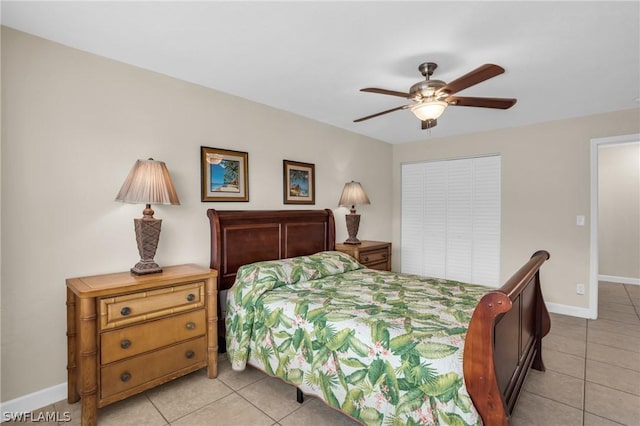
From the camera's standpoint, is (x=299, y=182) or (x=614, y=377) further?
(x=299, y=182)

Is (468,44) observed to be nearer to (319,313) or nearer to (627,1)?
(627,1)

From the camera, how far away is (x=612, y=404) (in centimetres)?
210

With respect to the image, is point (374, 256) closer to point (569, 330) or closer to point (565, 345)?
point (565, 345)

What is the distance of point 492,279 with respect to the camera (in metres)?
4.41

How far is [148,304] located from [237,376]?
35.4 inches

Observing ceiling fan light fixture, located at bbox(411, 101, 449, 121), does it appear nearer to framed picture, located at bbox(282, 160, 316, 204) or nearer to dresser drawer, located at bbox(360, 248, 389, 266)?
framed picture, located at bbox(282, 160, 316, 204)

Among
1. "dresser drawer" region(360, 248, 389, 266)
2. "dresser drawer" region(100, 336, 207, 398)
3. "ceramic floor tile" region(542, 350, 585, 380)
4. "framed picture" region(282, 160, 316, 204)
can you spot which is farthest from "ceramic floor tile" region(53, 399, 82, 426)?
"ceramic floor tile" region(542, 350, 585, 380)

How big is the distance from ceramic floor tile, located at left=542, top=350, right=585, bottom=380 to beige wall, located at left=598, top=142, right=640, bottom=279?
4042mm

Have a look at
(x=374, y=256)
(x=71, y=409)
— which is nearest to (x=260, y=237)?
(x=374, y=256)

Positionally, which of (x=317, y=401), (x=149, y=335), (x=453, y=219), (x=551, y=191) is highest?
(x=551, y=191)

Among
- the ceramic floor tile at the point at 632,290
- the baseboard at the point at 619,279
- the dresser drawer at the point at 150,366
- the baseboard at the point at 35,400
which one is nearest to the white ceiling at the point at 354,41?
the dresser drawer at the point at 150,366

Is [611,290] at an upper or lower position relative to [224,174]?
lower

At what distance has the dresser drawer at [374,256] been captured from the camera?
A: 384cm

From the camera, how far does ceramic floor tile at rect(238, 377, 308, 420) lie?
81.4 inches
